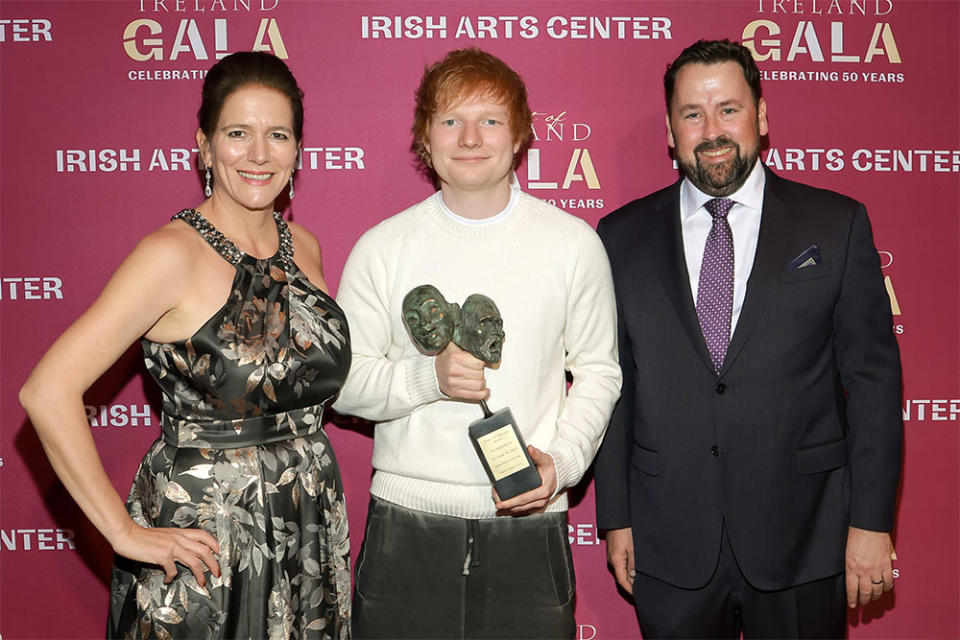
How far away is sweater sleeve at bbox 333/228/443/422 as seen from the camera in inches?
90.8

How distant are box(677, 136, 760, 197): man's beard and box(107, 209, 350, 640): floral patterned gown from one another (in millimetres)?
1182

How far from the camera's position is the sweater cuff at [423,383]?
7.47 feet

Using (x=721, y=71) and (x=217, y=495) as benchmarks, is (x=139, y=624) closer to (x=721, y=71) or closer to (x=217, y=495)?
(x=217, y=495)

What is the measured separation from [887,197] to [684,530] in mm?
1579

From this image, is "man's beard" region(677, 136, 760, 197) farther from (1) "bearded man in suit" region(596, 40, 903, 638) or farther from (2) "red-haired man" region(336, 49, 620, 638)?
(2) "red-haired man" region(336, 49, 620, 638)

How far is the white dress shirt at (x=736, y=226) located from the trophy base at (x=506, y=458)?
0.70 m

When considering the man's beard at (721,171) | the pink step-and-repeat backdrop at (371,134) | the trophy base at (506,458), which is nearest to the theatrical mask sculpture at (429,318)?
the trophy base at (506,458)

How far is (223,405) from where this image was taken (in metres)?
2.15

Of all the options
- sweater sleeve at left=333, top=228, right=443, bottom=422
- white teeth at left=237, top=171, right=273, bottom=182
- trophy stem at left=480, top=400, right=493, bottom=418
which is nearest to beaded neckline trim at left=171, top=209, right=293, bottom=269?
white teeth at left=237, top=171, right=273, bottom=182

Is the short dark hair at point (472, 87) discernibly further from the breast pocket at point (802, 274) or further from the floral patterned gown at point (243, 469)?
the breast pocket at point (802, 274)

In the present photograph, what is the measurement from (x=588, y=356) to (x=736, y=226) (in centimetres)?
60

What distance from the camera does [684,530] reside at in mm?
2461

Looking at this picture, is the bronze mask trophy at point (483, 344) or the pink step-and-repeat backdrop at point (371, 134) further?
the pink step-and-repeat backdrop at point (371, 134)

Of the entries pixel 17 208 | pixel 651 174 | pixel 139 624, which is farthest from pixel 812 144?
pixel 17 208
